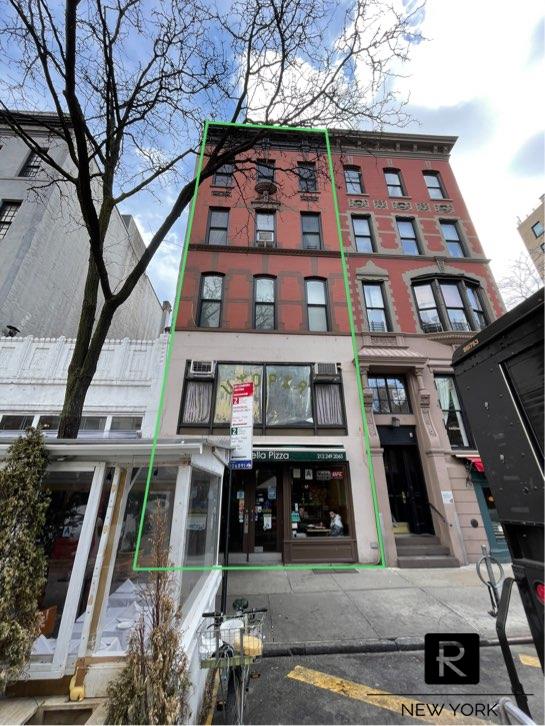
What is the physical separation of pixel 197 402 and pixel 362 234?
33.3 feet

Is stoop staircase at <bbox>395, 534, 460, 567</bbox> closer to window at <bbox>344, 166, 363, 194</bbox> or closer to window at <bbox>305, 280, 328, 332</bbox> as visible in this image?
window at <bbox>305, 280, 328, 332</bbox>

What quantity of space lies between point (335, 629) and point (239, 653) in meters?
2.75

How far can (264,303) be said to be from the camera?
39.3 feet

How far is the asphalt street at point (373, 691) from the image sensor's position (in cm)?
330

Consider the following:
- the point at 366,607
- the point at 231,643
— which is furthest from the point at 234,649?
the point at 366,607

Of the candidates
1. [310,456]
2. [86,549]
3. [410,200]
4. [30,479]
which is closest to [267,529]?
[310,456]

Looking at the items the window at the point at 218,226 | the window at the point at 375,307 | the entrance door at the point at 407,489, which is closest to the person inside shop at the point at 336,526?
the entrance door at the point at 407,489

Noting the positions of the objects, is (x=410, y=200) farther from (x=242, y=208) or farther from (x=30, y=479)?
(x=30, y=479)

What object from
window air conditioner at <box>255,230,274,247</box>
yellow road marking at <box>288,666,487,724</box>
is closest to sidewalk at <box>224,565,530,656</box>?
yellow road marking at <box>288,666,487,724</box>

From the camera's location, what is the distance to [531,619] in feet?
5.40

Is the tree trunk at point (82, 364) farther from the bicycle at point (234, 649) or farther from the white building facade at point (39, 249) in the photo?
the white building facade at point (39, 249)

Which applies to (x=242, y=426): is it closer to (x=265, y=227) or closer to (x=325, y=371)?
(x=325, y=371)

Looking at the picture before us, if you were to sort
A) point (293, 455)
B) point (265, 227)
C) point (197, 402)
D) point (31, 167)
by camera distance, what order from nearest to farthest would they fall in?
point (293, 455) → point (197, 402) → point (265, 227) → point (31, 167)

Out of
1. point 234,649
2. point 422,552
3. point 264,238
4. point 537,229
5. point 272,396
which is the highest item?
point 537,229
